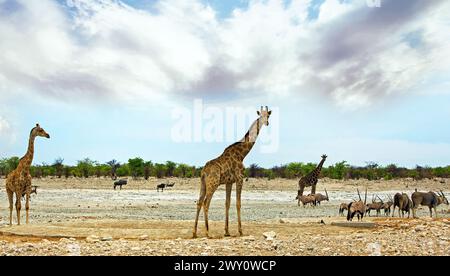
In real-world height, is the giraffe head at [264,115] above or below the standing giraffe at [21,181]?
above

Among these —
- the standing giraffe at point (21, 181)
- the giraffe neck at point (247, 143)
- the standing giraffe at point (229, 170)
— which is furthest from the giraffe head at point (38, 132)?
the giraffe neck at point (247, 143)

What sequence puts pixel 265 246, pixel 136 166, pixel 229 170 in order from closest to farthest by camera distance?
pixel 265 246 < pixel 229 170 < pixel 136 166

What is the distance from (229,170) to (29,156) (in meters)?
8.05

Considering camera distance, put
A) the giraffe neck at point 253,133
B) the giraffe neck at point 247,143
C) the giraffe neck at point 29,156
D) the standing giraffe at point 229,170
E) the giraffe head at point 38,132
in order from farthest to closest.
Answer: the giraffe head at point 38,132 → the giraffe neck at point 29,156 → the giraffe neck at point 253,133 → the giraffe neck at point 247,143 → the standing giraffe at point 229,170

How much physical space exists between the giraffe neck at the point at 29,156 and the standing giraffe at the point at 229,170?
718 centimetres

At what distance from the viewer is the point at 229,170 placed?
1323 centimetres

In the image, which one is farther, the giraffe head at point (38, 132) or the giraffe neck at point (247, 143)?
the giraffe head at point (38, 132)

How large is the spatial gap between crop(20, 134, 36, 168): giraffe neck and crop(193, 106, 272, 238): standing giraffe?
23.6 feet

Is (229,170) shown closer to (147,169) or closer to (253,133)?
(253,133)

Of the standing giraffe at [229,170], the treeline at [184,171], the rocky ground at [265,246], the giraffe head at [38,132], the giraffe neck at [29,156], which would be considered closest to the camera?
the rocky ground at [265,246]

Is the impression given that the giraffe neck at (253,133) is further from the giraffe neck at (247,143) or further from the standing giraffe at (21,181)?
the standing giraffe at (21,181)

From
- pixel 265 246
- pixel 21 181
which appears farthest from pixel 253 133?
pixel 21 181

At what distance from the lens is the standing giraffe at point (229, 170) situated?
1296cm
